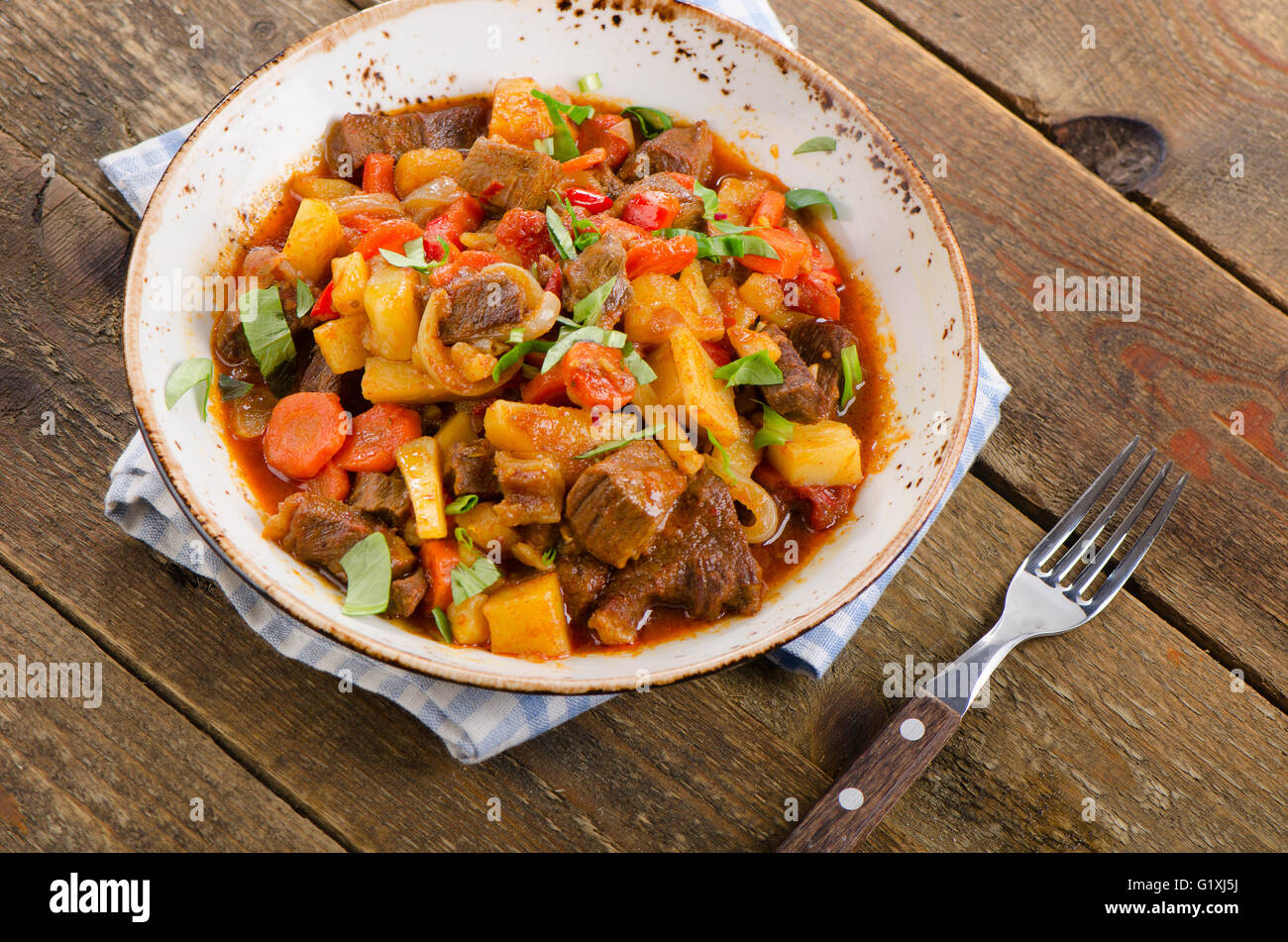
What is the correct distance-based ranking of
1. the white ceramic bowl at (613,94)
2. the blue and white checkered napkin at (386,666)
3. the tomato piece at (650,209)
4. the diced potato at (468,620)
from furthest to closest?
1. the tomato piece at (650,209)
2. the blue and white checkered napkin at (386,666)
3. the diced potato at (468,620)
4. the white ceramic bowl at (613,94)

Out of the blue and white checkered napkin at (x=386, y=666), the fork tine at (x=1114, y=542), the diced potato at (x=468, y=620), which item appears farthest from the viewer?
the fork tine at (x=1114, y=542)

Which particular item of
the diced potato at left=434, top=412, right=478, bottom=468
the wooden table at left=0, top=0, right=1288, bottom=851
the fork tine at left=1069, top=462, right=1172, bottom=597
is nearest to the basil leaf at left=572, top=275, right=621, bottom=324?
the diced potato at left=434, top=412, right=478, bottom=468

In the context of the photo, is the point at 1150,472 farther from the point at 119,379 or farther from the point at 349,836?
the point at 119,379

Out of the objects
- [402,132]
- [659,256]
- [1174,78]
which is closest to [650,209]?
[659,256]

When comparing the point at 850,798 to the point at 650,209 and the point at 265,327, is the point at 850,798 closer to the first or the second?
the point at 650,209

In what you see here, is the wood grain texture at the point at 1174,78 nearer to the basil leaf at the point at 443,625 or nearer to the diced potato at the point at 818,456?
the diced potato at the point at 818,456

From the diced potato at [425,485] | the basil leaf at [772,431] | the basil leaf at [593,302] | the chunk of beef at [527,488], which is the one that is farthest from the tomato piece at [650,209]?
the diced potato at [425,485]
